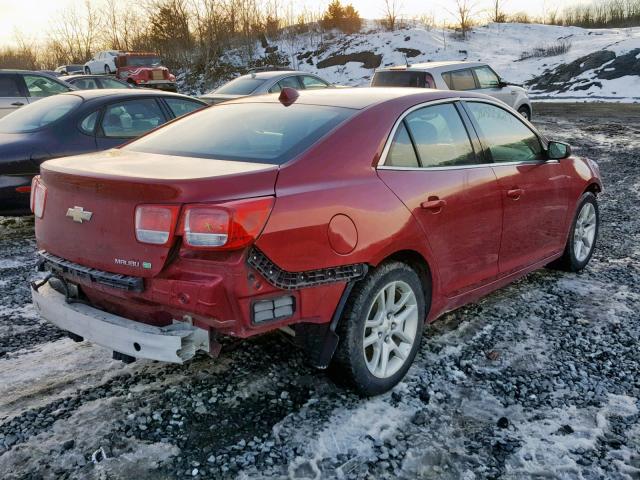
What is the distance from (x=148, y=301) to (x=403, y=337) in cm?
143

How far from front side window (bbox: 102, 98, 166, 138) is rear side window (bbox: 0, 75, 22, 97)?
18.4 ft

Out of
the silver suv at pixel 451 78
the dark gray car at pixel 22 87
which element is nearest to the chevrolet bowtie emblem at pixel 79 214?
the dark gray car at pixel 22 87

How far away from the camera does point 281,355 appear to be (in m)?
3.58

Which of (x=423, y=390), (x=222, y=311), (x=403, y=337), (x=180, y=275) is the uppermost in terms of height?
(x=180, y=275)

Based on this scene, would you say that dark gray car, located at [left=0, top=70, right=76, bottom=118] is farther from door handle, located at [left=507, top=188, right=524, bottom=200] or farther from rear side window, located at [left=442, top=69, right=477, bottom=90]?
door handle, located at [left=507, top=188, right=524, bottom=200]

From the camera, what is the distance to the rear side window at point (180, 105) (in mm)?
7264

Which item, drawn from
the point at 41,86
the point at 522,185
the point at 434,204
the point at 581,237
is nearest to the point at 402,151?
the point at 434,204

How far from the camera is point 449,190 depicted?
11.2ft

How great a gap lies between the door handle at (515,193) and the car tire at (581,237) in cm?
114

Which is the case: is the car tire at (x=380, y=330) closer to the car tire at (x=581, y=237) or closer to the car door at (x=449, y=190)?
the car door at (x=449, y=190)

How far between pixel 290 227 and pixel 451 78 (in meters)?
10.1

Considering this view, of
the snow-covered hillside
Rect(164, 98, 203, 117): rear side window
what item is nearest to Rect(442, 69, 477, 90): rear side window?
Rect(164, 98, 203, 117): rear side window

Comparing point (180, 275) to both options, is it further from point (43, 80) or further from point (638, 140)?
point (638, 140)

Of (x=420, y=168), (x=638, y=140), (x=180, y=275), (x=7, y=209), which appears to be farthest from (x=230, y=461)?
(x=638, y=140)
